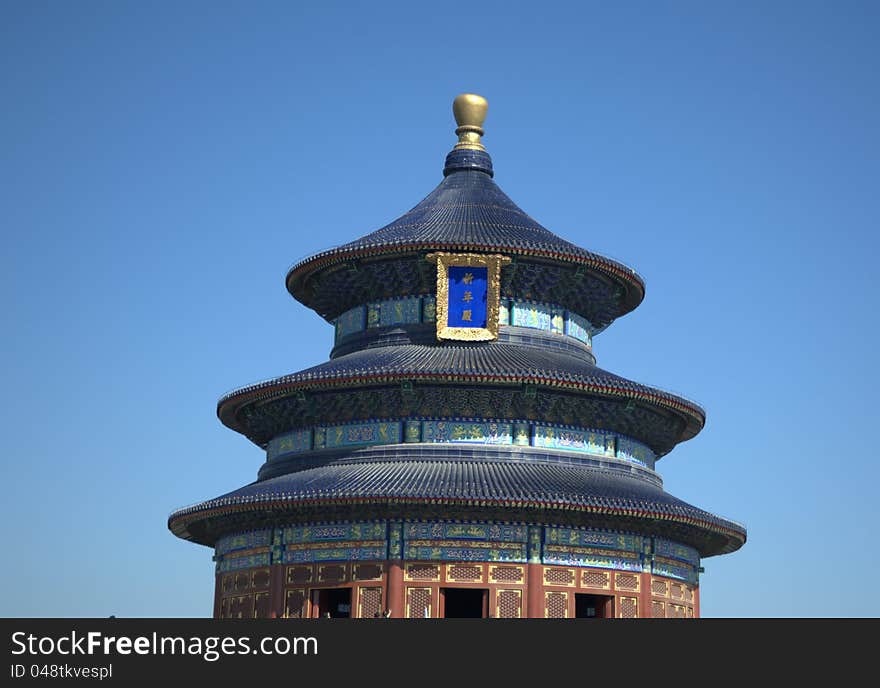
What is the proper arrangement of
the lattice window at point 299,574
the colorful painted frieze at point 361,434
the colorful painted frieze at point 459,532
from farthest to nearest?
the colorful painted frieze at point 361,434 → the lattice window at point 299,574 → the colorful painted frieze at point 459,532

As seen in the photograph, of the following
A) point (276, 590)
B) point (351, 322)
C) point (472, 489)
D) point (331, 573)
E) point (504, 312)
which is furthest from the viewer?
point (351, 322)

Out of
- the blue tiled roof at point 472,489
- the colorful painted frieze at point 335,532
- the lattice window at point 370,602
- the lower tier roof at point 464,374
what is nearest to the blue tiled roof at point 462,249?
the lower tier roof at point 464,374

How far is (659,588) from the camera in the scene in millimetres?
47188

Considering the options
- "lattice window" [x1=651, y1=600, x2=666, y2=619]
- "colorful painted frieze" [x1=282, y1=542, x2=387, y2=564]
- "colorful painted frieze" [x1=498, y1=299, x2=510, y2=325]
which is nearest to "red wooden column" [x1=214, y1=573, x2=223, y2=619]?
"colorful painted frieze" [x1=282, y1=542, x2=387, y2=564]

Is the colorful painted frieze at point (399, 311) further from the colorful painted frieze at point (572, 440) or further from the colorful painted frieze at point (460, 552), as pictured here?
the colorful painted frieze at point (460, 552)

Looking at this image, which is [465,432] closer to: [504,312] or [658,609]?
[504,312]

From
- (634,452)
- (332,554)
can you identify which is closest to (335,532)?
(332,554)

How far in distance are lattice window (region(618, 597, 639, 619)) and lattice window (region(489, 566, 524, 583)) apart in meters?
3.80

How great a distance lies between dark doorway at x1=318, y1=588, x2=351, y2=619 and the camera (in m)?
45.4

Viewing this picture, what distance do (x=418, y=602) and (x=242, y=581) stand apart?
7.40 meters

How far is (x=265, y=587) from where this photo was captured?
152 ft

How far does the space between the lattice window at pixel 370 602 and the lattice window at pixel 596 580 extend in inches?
260

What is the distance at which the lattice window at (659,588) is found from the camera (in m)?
46.9
